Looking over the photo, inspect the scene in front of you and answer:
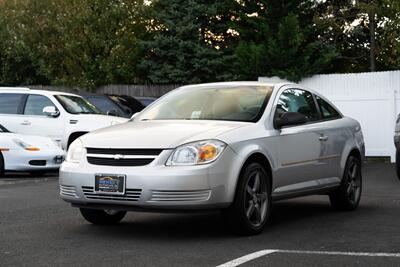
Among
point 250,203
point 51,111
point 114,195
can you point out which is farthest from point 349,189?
point 51,111

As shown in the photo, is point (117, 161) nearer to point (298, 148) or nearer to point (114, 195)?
point (114, 195)

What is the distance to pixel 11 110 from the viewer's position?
16.8 metres

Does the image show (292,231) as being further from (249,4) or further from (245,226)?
(249,4)

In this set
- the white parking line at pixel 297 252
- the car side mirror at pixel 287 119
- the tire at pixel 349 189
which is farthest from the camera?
the tire at pixel 349 189

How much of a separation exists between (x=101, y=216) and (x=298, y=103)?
8.53ft

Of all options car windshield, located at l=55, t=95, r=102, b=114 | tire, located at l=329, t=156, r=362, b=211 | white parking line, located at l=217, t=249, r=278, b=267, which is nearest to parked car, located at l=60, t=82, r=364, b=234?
tire, located at l=329, t=156, r=362, b=211

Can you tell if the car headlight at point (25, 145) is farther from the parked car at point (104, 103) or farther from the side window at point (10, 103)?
the parked car at point (104, 103)

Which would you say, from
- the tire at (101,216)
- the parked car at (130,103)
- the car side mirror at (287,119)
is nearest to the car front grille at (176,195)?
the tire at (101,216)

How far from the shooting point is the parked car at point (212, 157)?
23.4ft

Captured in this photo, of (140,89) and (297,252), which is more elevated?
(297,252)

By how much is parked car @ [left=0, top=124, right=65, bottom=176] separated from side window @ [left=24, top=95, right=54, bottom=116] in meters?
1.93

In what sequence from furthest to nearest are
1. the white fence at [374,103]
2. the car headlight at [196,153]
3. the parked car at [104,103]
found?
the parked car at [104,103]
the white fence at [374,103]
the car headlight at [196,153]

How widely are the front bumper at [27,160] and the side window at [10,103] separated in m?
2.52

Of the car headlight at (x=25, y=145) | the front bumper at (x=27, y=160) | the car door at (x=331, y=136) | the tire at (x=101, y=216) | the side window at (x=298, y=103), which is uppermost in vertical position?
the side window at (x=298, y=103)
